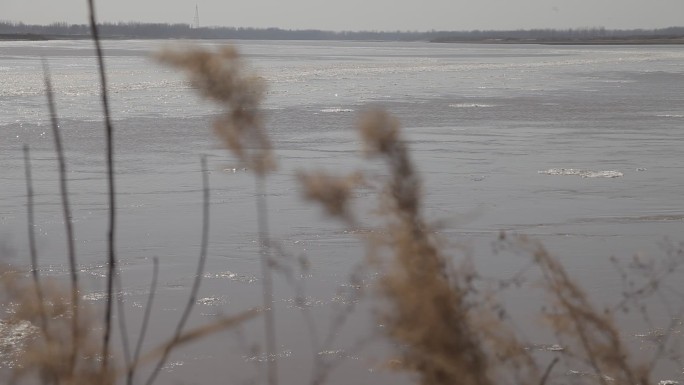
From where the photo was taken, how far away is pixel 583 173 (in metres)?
10.9

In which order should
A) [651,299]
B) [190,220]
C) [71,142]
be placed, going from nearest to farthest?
[651,299] < [190,220] < [71,142]

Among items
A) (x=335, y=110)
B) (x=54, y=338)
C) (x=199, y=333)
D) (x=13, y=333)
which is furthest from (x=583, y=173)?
(x=199, y=333)

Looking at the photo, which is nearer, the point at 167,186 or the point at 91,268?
the point at 91,268

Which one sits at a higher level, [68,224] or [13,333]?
[68,224]

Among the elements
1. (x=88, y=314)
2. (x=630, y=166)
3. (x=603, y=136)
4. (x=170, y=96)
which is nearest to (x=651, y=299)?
(x=88, y=314)

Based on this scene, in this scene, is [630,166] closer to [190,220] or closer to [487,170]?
[487,170]

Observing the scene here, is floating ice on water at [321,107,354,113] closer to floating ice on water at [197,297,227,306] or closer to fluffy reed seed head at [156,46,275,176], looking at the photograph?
floating ice on water at [197,297,227,306]

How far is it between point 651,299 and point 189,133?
33.6ft

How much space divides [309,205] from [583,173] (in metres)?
9.95

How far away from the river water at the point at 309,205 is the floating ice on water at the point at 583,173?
3 centimetres

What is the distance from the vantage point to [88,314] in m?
1.27

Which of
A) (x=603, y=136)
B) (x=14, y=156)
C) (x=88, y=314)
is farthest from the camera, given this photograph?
(x=603, y=136)

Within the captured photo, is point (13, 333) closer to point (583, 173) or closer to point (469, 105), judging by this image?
point (583, 173)

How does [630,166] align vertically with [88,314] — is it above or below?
below
